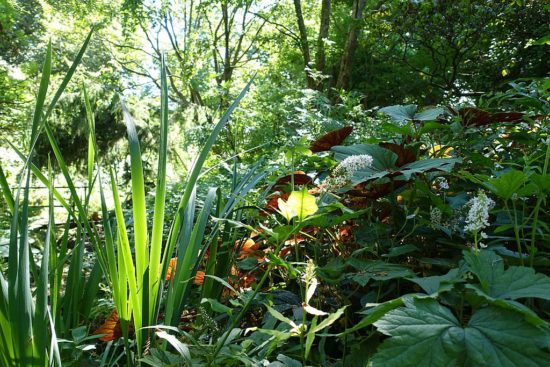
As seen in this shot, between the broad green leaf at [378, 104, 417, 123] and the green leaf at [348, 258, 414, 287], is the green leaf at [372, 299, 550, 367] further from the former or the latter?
the broad green leaf at [378, 104, 417, 123]

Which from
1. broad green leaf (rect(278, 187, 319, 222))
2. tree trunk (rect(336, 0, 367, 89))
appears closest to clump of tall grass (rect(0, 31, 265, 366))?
broad green leaf (rect(278, 187, 319, 222))

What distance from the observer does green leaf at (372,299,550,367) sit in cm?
52

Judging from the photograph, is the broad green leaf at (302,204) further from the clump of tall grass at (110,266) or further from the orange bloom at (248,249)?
the orange bloom at (248,249)

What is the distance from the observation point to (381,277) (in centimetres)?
77

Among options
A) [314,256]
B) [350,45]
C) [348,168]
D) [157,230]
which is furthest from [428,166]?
[350,45]

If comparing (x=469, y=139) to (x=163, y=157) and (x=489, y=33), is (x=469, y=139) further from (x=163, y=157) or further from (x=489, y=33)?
(x=489, y=33)

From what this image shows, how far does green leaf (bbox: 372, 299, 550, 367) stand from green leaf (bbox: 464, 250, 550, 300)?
0.11 ft

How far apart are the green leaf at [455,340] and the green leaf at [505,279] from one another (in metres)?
0.03

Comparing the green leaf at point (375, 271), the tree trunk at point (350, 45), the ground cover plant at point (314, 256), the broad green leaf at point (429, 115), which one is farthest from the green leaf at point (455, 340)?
the tree trunk at point (350, 45)

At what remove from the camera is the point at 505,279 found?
2.02 ft

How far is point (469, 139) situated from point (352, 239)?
1.44ft

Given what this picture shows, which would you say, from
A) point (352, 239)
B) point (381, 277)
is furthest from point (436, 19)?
point (381, 277)

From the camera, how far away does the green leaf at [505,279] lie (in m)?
0.57

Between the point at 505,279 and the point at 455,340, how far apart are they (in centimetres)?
14
